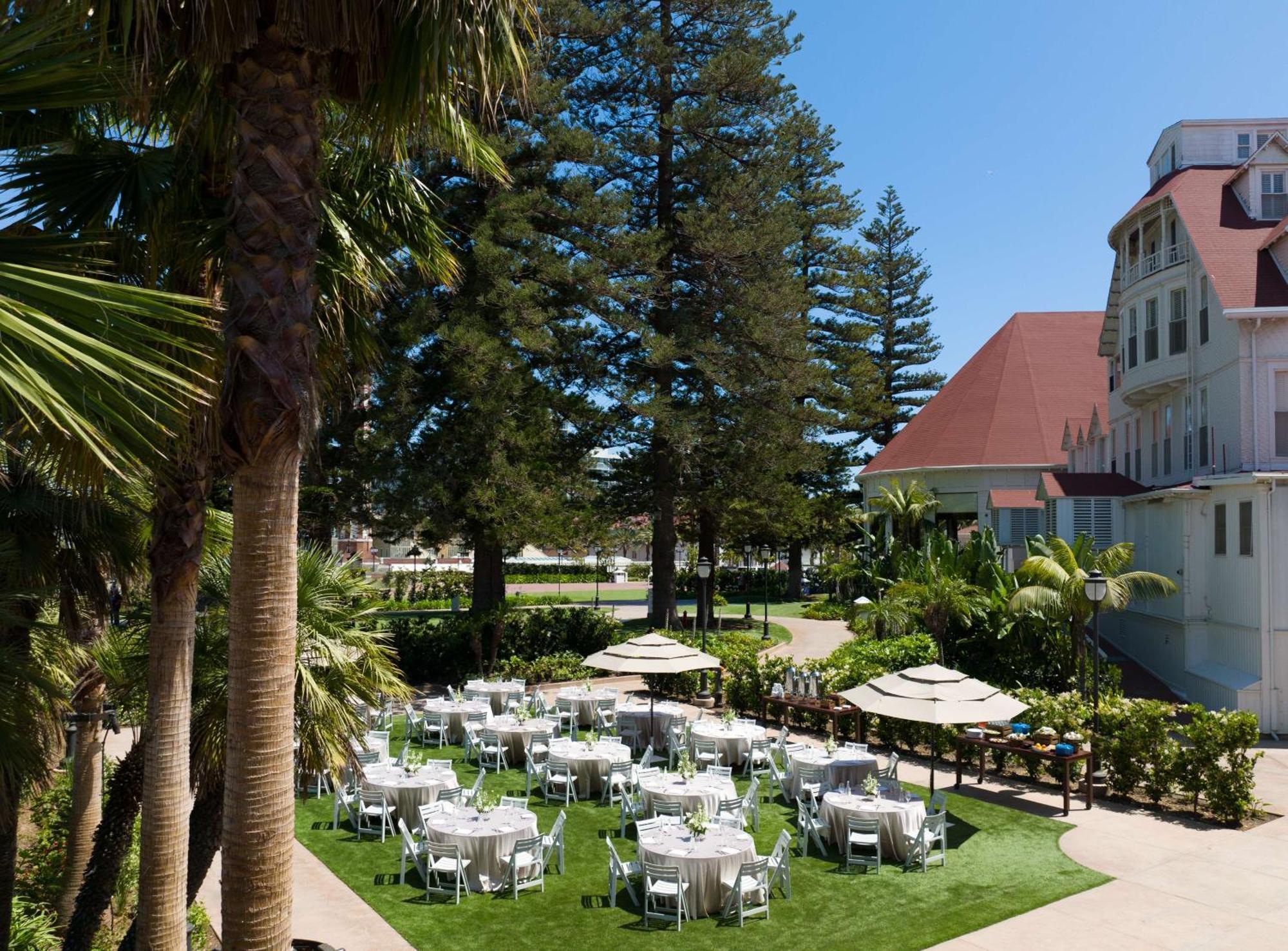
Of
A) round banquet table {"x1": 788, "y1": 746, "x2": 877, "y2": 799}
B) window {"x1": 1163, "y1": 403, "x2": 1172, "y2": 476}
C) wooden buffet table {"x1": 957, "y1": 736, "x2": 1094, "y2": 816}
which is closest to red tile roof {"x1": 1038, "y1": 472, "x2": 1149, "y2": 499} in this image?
window {"x1": 1163, "y1": 403, "x2": 1172, "y2": 476}

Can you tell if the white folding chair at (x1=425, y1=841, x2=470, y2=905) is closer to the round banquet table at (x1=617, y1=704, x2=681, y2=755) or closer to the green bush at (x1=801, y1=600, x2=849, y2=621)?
the round banquet table at (x1=617, y1=704, x2=681, y2=755)

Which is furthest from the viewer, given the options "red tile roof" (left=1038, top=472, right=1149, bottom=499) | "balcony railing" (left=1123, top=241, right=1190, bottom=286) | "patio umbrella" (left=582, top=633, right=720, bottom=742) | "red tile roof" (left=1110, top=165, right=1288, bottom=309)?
"red tile roof" (left=1038, top=472, right=1149, bottom=499)

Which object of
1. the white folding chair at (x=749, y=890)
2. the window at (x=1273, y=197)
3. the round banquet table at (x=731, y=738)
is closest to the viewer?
the white folding chair at (x=749, y=890)

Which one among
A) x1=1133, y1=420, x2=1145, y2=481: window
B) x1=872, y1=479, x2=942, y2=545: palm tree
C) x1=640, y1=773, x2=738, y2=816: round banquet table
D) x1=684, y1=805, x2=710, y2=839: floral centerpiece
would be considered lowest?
x1=640, y1=773, x2=738, y2=816: round banquet table

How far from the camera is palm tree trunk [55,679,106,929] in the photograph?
36.0 feet

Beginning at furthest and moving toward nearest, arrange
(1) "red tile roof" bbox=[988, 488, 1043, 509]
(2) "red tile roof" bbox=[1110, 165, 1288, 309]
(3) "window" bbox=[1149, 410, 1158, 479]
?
(1) "red tile roof" bbox=[988, 488, 1043, 509]
(3) "window" bbox=[1149, 410, 1158, 479]
(2) "red tile roof" bbox=[1110, 165, 1288, 309]

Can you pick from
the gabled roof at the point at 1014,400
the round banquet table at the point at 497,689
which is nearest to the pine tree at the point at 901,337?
the gabled roof at the point at 1014,400

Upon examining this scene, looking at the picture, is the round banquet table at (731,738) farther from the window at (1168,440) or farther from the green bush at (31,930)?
the window at (1168,440)

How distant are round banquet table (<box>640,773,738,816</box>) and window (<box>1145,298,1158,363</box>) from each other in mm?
20477

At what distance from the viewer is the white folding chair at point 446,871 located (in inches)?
440

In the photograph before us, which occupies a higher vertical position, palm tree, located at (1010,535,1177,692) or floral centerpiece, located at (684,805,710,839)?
palm tree, located at (1010,535,1177,692)

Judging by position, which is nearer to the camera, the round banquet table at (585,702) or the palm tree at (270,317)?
the palm tree at (270,317)

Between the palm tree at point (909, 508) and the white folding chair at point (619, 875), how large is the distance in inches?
1155

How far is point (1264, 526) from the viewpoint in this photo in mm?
20438
